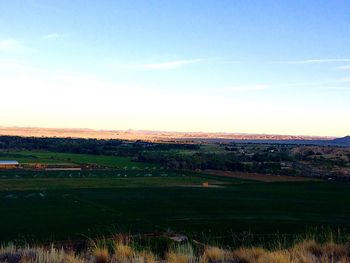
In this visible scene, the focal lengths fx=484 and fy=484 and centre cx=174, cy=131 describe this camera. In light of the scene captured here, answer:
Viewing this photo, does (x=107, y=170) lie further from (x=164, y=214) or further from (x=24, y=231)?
(x=24, y=231)

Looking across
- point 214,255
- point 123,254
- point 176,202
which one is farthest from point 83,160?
point 123,254

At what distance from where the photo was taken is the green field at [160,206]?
38938 mm

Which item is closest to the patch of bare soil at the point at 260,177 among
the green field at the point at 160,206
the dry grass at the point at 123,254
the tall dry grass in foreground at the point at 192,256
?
the green field at the point at 160,206

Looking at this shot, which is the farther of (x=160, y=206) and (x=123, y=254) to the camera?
(x=160, y=206)

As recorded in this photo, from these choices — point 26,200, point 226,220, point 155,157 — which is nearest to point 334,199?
point 226,220

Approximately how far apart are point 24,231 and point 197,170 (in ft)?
223

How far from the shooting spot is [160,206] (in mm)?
51906

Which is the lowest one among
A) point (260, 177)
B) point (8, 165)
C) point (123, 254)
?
point (260, 177)

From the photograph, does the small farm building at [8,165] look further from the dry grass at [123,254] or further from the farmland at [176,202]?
the dry grass at [123,254]

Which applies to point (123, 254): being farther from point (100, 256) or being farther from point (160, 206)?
point (160, 206)

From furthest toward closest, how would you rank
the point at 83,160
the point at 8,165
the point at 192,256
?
the point at 83,160 → the point at 8,165 → the point at 192,256

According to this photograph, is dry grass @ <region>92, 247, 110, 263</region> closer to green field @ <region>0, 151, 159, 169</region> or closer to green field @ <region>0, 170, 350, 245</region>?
green field @ <region>0, 170, 350, 245</region>

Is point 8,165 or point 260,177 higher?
point 8,165

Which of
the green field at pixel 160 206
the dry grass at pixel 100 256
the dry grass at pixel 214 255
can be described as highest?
the dry grass at pixel 100 256
